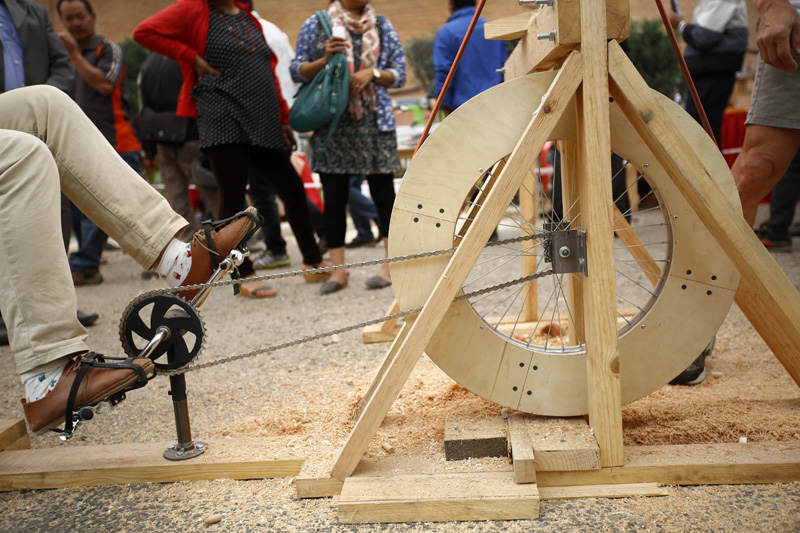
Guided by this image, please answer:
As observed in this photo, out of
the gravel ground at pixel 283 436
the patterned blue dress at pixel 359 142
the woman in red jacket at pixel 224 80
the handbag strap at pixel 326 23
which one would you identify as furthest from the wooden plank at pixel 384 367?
the handbag strap at pixel 326 23

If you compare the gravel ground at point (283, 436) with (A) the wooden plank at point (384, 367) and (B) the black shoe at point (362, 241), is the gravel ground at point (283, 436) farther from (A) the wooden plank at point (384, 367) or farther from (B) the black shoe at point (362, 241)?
(B) the black shoe at point (362, 241)

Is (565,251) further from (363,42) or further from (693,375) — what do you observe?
(363,42)

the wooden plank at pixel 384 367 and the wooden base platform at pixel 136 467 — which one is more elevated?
the wooden plank at pixel 384 367

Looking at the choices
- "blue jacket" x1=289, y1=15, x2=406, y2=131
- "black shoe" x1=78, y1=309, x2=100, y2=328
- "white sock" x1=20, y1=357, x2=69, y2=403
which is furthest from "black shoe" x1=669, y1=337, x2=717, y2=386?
"black shoe" x1=78, y1=309, x2=100, y2=328

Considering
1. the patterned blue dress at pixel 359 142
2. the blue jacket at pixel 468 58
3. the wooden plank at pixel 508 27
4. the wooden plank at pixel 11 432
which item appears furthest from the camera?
the blue jacket at pixel 468 58

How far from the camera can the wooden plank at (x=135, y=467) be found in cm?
192

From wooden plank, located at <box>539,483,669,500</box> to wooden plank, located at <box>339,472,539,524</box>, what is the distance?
3.9 inches

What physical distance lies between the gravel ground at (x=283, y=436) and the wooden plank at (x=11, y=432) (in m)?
0.11

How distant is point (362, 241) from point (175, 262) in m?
4.49

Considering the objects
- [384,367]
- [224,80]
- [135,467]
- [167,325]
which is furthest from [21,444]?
[224,80]

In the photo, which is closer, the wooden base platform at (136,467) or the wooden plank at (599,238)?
the wooden plank at (599,238)

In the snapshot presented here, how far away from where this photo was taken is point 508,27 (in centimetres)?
240

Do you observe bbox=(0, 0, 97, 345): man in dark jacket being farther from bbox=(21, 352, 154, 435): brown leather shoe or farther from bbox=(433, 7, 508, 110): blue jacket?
bbox=(433, 7, 508, 110): blue jacket

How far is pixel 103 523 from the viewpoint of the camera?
1.75 metres
